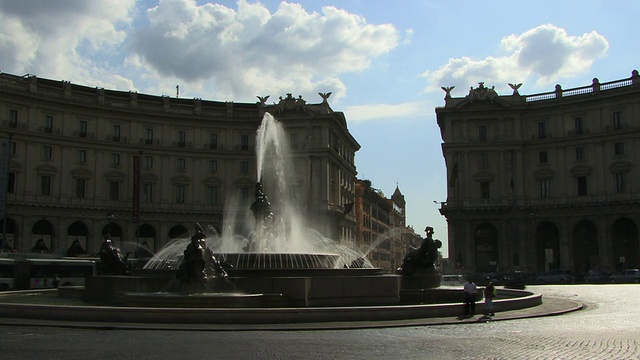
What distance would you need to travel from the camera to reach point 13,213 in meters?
66.6

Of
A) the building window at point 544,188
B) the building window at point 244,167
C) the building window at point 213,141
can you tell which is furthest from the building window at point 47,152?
the building window at point 544,188

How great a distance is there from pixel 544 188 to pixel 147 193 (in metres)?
48.2

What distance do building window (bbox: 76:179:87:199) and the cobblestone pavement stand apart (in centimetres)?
5974

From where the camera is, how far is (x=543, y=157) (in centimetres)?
7519

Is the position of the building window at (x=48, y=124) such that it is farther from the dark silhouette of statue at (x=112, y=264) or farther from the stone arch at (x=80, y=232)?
the dark silhouette of statue at (x=112, y=264)

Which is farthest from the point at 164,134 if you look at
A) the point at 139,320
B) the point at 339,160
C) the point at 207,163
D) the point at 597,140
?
the point at 139,320

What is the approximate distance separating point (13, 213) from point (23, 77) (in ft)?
51.7

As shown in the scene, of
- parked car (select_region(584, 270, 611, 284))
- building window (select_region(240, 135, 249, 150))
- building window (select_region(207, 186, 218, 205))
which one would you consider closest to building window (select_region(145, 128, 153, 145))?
building window (select_region(207, 186, 218, 205))

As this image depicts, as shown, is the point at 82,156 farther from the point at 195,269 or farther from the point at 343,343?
the point at 343,343

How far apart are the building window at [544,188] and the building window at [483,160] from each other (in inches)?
264

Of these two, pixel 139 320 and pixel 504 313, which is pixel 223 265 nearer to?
pixel 139 320

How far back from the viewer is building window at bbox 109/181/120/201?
7556 centimetres

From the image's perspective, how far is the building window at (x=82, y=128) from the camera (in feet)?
242

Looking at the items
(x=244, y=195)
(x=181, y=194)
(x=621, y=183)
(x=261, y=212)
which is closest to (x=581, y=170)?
(x=621, y=183)
